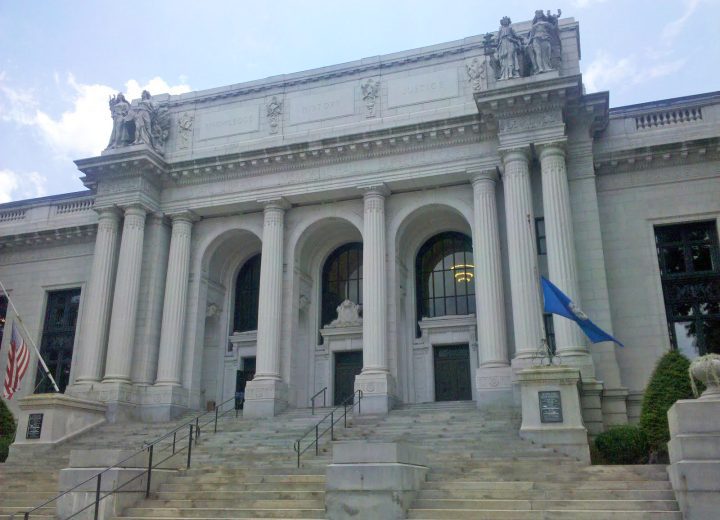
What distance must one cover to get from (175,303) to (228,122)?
27.3ft

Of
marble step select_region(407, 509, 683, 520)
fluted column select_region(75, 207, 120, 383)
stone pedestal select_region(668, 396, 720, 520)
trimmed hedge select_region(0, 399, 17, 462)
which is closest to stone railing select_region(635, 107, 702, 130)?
stone pedestal select_region(668, 396, 720, 520)

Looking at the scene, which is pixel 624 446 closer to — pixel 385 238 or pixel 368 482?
pixel 368 482

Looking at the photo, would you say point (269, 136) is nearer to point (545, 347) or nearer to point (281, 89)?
point (281, 89)

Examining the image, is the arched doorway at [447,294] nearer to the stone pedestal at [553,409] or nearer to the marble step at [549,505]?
the stone pedestal at [553,409]

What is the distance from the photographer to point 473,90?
27.4 metres

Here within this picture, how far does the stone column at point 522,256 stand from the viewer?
2273 centimetres

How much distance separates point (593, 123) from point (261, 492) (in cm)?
1764

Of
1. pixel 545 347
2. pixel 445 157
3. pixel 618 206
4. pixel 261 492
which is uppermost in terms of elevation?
pixel 445 157

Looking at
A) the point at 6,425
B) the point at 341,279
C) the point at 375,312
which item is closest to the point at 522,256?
the point at 375,312

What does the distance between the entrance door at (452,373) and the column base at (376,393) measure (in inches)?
130

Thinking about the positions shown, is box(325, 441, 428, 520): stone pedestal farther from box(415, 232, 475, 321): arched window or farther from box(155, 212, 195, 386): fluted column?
box(155, 212, 195, 386): fluted column

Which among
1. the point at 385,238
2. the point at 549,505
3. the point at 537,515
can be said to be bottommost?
the point at 537,515

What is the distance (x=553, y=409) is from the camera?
61.4 feet

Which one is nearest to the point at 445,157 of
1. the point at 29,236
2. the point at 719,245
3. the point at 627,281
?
the point at 627,281
